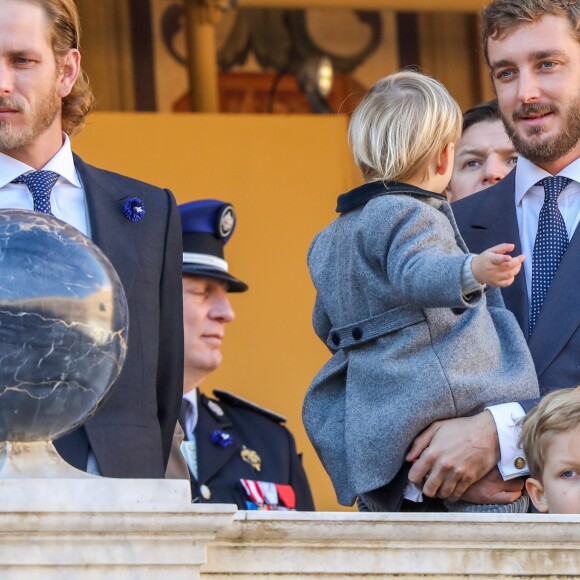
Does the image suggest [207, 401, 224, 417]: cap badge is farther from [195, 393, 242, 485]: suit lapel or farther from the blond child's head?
the blond child's head

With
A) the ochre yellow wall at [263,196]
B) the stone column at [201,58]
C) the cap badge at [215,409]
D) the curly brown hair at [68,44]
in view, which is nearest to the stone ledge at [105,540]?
the curly brown hair at [68,44]

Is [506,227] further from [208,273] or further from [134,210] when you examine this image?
[208,273]

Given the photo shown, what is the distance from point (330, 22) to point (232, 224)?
8.55 ft

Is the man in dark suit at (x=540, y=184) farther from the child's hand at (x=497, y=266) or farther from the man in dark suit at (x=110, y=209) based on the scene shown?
the man in dark suit at (x=110, y=209)

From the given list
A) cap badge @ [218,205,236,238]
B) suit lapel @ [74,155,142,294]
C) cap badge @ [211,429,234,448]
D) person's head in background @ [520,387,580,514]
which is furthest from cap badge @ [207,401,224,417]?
person's head in background @ [520,387,580,514]

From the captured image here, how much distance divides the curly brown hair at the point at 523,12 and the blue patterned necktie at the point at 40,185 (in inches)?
39.0

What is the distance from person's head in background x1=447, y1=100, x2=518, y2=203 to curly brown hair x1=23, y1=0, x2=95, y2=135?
3.81ft

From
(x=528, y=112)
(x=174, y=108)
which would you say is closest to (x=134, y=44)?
(x=174, y=108)

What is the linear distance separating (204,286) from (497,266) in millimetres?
2516

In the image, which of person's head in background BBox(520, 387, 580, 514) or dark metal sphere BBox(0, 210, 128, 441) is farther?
person's head in background BBox(520, 387, 580, 514)

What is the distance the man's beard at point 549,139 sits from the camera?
3.77m

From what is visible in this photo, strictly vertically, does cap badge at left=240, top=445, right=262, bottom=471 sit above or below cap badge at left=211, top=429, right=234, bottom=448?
below

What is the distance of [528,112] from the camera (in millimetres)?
3762

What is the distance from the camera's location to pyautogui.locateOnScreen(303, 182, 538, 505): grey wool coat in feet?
11.0
